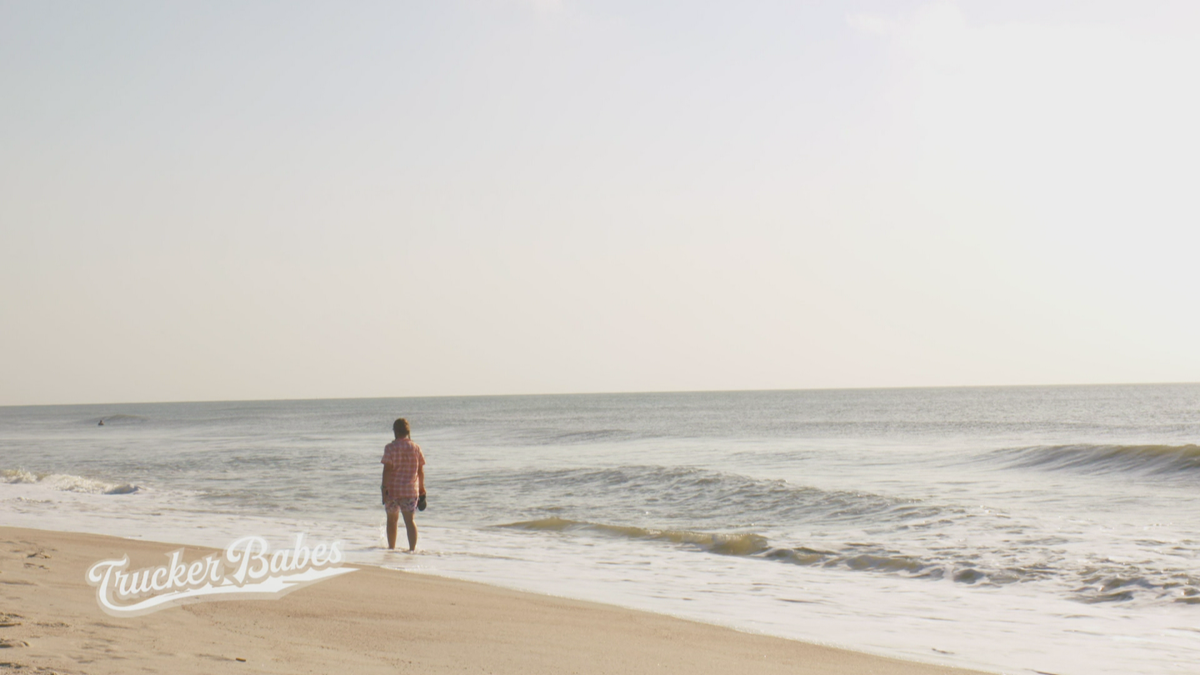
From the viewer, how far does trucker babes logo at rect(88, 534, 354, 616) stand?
6066 mm

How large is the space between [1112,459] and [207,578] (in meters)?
22.9

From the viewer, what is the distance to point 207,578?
7.21m

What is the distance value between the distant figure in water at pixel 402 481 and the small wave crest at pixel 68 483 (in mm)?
11257

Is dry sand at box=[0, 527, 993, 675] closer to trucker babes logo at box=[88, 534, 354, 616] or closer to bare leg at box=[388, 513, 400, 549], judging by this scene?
trucker babes logo at box=[88, 534, 354, 616]

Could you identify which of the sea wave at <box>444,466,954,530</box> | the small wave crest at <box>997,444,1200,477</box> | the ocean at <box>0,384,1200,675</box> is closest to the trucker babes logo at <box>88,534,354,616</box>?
the ocean at <box>0,384,1200,675</box>

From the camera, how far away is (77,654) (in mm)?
4164

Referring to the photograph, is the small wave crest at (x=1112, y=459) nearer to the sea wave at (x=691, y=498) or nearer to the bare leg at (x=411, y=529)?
the sea wave at (x=691, y=498)

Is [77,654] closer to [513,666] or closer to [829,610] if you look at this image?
[513,666]

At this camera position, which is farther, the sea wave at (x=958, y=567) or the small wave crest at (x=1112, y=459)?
the small wave crest at (x=1112, y=459)

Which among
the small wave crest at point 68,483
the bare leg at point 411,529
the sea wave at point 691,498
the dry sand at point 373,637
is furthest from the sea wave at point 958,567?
the small wave crest at point 68,483

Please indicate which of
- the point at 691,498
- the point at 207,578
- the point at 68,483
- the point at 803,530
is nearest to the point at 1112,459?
the point at 691,498

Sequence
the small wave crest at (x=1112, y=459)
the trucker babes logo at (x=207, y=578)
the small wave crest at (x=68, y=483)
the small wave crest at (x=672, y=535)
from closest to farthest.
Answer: the trucker babes logo at (x=207, y=578) < the small wave crest at (x=672, y=535) < the small wave crest at (x=68, y=483) < the small wave crest at (x=1112, y=459)

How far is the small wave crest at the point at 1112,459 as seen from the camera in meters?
20.5

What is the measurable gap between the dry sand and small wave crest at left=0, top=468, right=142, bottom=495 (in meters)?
12.9
